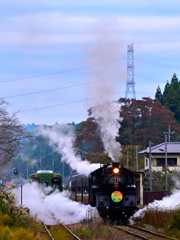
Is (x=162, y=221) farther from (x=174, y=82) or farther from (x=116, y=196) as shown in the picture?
(x=174, y=82)

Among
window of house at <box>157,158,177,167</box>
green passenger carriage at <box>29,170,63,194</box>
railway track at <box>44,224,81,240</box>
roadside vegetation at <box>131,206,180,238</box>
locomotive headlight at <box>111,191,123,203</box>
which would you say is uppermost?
window of house at <box>157,158,177,167</box>

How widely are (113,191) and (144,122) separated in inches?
2341

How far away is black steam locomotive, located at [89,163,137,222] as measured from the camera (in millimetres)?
28562

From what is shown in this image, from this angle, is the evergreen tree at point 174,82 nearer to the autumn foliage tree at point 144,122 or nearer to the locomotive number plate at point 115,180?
the autumn foliage tree at point 144,122

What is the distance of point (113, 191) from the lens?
28.8 metres

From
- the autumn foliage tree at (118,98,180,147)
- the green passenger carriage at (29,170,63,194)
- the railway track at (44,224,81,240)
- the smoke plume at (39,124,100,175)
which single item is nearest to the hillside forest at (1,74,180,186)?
the autumn foliage tree at (118,98,180,147)

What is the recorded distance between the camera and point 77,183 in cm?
3728

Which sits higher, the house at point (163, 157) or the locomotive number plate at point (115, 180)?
the house at point (163, 157)

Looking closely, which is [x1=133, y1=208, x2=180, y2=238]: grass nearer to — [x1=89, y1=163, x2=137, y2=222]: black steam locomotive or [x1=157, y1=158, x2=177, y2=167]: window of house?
[x1=89, y1=163, x2=137, y2=222]: black steam locomotive

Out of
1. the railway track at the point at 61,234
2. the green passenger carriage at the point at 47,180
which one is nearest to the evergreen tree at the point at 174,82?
the green passenger carriage at the point at 47,180

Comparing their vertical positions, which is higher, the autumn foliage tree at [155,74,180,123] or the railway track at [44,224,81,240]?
the autumn foliage tree at [155,74,180,123]

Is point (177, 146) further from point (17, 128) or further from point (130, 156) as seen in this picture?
point (17, 128)

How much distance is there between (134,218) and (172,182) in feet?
87.3

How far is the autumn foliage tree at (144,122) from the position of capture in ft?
276
